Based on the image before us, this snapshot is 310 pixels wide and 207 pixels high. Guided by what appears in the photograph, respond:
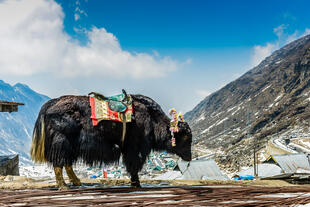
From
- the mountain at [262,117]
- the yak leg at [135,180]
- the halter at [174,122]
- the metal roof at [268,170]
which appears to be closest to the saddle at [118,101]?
the halter at [174,122]

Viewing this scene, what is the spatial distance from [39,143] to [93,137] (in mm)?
1097

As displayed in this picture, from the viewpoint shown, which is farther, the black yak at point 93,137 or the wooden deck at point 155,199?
the black yak at point 93,137

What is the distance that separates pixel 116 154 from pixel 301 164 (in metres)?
27.5

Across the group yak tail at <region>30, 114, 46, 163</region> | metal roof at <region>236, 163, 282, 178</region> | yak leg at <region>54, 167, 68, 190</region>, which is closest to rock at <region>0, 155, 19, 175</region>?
yak tail at <region>30, 114, 46, 163</region>

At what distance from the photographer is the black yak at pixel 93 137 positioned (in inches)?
208

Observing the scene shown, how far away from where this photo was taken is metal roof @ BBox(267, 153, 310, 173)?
27703mm

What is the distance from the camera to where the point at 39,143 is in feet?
17.9

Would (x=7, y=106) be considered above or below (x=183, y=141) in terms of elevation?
above

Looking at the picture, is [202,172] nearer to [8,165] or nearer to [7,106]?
[8,165]

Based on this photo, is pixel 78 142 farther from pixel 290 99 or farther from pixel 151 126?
pixel 290 99

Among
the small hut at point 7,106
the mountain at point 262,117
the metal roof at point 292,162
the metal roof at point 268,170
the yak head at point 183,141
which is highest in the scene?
the mountain at point 262,117

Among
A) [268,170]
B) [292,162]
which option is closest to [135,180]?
[292,162]

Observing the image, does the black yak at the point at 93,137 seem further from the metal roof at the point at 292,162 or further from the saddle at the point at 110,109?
the metal roof at the point at 292,162

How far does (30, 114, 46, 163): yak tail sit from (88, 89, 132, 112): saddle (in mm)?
1135
